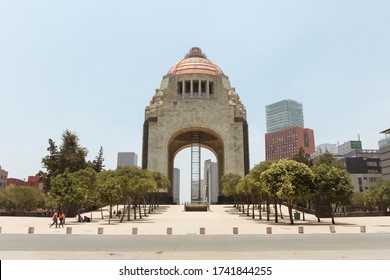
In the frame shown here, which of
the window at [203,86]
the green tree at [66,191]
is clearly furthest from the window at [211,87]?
the green tree at [66,191]

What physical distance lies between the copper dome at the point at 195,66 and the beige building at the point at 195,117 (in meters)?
0.24

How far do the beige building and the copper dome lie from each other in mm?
238

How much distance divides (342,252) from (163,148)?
58.2m

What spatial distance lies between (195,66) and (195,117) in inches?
594

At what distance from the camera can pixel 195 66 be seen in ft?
260

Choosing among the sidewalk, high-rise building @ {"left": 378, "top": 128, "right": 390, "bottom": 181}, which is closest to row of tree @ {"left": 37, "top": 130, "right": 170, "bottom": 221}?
the sidewalk

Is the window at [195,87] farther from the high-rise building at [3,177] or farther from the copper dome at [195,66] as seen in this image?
the high-rise building at [3,177]

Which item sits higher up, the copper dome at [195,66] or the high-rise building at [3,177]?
A: the copper dome at [195,66]

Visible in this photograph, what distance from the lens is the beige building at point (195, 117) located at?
70750mm

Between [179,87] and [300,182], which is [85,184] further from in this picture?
[179,87]

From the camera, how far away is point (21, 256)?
13242mm

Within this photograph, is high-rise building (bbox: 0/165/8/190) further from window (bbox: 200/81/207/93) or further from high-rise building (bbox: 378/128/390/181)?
high-rise building (bbox: 378/128/390/181)

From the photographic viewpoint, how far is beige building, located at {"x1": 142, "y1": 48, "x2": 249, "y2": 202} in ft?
232

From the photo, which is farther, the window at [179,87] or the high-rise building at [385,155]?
the high-rise building at [385,155]
